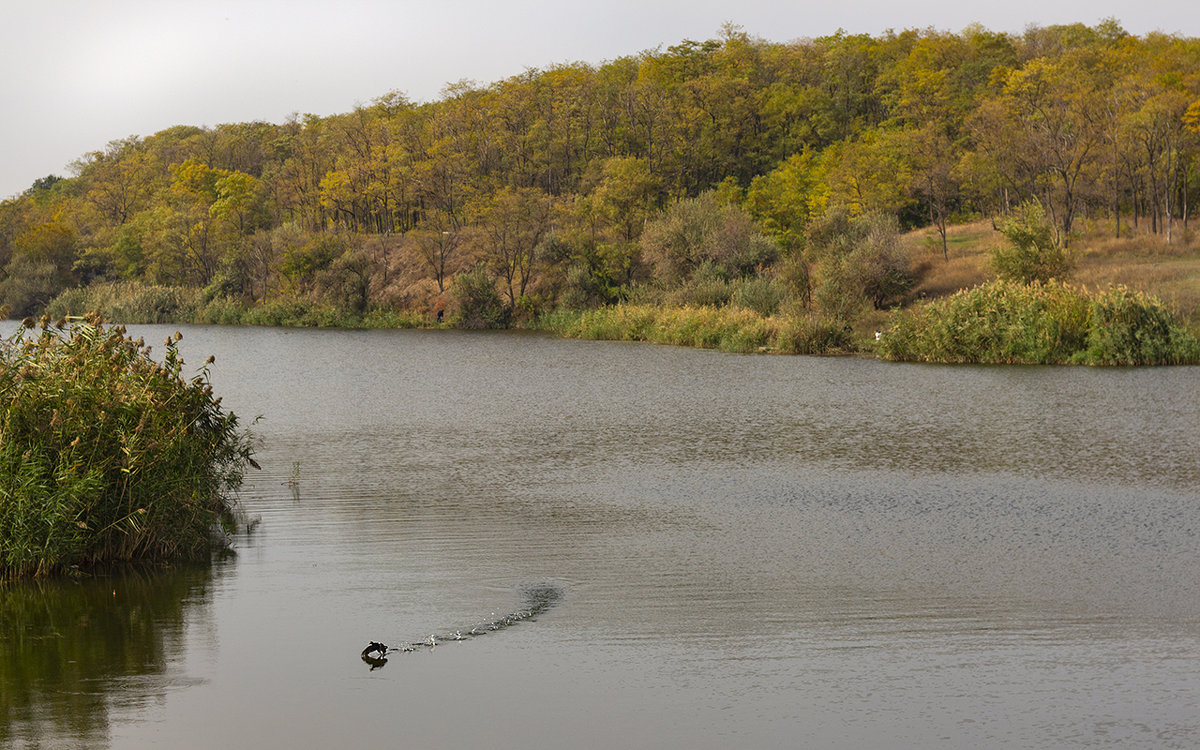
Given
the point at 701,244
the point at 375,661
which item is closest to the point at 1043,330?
the point at 701,244

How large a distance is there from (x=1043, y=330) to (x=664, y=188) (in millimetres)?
60649

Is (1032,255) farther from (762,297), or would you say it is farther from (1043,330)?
(762,297)

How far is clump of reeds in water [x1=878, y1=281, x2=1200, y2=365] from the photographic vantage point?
38.2 meters

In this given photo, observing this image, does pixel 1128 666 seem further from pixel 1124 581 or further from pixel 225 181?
pixel 225 181

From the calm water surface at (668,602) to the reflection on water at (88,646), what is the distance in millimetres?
39

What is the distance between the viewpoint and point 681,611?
1100 centimetres

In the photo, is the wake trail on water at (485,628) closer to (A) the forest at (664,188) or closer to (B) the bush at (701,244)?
(A) the forest at (664,188)

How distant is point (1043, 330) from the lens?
130 feet

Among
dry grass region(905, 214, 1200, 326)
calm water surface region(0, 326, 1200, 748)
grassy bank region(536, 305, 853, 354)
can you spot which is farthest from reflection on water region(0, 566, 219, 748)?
dry grass region(905, 214, 1200, 326)

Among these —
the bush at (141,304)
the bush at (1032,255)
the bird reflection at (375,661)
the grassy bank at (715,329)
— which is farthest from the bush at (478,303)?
the bird reflection at (375,661)

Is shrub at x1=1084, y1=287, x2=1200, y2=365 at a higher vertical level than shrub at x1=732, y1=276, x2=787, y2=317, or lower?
lower

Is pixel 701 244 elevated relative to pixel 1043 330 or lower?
elevated

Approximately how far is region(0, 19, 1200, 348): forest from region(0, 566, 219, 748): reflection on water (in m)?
38.5

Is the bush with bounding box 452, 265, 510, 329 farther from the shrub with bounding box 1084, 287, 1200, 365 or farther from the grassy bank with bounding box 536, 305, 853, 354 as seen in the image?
the shrub with bounding box 1084, 287, 1200, 365
